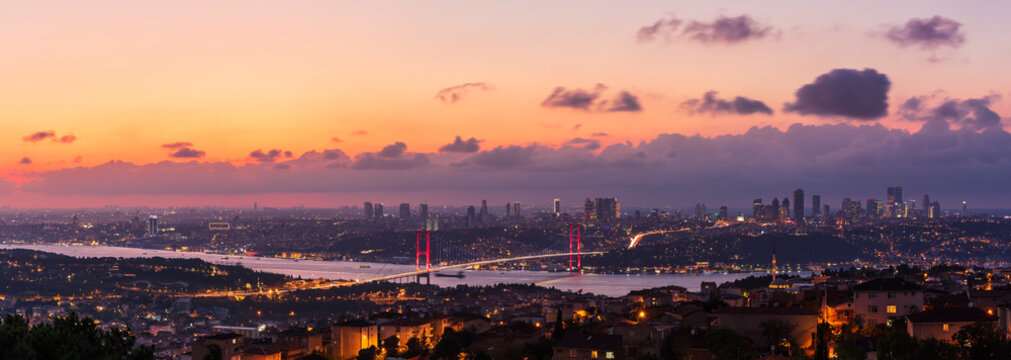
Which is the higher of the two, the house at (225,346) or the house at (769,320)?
the house at (769,320)

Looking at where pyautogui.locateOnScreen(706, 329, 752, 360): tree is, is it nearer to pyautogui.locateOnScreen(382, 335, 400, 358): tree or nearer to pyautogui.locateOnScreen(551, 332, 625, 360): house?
pyautogui.locateOnScreen(551, 332, 625, 360): house

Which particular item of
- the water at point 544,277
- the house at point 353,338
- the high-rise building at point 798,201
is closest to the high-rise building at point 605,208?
the high-rise building at point 798,201

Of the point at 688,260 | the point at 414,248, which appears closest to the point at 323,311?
the point at 688,260

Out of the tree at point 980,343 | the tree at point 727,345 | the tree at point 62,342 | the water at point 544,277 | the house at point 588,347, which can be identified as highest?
the tree at point 62,342

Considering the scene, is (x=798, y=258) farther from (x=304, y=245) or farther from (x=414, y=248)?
(x=304, y=245)

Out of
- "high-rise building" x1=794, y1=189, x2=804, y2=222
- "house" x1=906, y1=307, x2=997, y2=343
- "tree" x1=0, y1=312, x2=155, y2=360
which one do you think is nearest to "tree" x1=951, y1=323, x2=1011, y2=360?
"house" x1=906, y1=307, x2=997, y2=343

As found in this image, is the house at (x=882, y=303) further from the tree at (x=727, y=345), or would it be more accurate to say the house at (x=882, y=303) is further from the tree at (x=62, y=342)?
the tree at (x=62, y=342)
